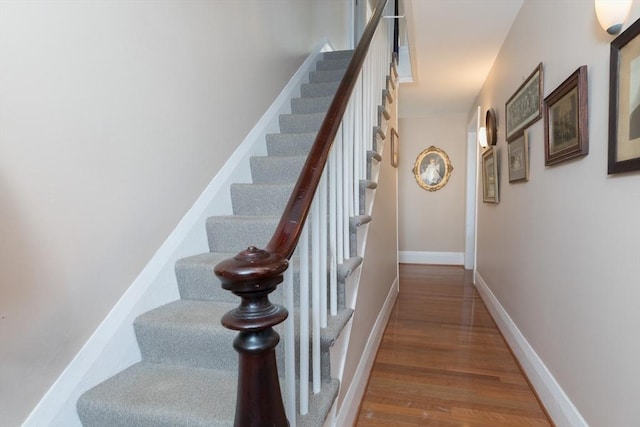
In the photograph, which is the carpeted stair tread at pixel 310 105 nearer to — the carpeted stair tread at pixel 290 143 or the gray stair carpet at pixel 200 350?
the carpeted stair tread at pixel 290 143

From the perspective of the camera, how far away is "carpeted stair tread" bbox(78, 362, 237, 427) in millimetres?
1036

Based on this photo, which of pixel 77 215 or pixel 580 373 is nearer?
pixel 77 215

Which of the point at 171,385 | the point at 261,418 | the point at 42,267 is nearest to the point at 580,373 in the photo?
the point at 261,418

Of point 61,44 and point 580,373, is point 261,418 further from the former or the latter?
point 580,373

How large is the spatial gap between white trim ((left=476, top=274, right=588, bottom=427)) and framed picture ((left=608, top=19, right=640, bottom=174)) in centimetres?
107

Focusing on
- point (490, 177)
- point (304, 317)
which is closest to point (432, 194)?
point (490, 177)

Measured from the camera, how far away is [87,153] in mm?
1259

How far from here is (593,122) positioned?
137 centimetres

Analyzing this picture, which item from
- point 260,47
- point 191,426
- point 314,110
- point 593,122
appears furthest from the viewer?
point 314,110

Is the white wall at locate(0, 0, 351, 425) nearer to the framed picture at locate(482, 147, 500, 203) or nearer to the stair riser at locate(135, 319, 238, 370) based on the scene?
the stair riser at locate(135, 319, 238, 370)

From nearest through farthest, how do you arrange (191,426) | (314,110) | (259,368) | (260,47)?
1. (259,368)
2. (191,426)
3. (260,47)
4. (314,110)

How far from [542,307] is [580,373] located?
1.72ft

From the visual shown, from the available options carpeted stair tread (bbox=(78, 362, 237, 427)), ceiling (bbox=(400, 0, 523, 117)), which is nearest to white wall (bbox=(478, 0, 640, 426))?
ceiling (bbox=(400, 0, 523, 117))

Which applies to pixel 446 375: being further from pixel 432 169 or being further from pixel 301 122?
pixel 432 169
